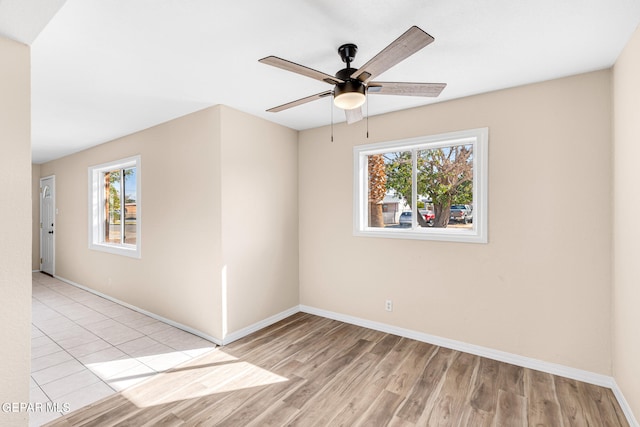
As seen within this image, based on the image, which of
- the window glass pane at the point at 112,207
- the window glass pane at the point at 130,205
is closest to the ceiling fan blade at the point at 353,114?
the window glass pane at the point at 130,205

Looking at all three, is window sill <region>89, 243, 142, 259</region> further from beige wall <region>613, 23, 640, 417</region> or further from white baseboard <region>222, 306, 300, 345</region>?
beige wall <region>613, 23, 640, 417</region>

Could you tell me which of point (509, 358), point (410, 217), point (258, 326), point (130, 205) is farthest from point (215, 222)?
point (509, 358)

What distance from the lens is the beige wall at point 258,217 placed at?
3258mm

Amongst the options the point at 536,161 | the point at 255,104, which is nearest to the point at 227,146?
the point at 255,104

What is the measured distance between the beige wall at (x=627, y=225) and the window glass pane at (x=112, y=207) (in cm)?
588

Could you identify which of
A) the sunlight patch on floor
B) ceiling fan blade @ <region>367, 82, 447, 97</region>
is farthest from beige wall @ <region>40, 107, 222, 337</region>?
ceiling fan blade @ <region>367, 82, 447, 97</region>

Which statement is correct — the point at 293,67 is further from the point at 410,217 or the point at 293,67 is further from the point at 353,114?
the point at 410,217

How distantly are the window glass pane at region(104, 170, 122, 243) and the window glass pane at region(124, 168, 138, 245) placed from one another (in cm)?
24

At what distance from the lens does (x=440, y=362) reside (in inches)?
110

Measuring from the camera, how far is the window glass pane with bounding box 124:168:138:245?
4.59m

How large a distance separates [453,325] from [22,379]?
10.5ft

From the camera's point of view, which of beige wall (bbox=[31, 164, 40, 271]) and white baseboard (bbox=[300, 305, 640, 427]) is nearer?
white baseboard (bbox=[300, 305, 640, 427])

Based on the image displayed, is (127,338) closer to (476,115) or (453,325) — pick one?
(453,325)

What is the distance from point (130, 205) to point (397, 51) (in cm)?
458
